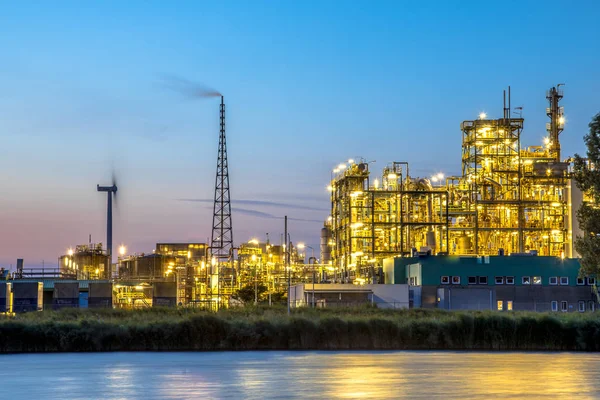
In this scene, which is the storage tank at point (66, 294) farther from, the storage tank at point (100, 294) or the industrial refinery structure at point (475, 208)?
the industrial refinery structure at point (475, 208)

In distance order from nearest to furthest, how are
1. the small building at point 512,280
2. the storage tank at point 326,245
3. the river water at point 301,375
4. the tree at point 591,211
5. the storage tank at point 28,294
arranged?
the river water at point 301,375 → the tree at point 591,211 → the storage tank at point 28,294 → the small building at point 512,280 → the storage tank at point 326,245

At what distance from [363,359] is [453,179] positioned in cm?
6522

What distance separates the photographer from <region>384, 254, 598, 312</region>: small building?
81.8 m

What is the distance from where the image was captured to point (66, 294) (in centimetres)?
8150

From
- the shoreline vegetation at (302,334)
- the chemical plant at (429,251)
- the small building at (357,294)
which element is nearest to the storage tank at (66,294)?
the chemical plant at (429,251)

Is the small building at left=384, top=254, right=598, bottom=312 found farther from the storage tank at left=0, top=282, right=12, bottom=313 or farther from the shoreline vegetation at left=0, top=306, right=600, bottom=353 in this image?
the shoreline vegetation at left=0, top=306, right=600, bottom=353

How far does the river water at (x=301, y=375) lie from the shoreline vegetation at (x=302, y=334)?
2.76 m

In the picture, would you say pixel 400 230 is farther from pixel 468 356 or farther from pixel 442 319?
pixel 468 356

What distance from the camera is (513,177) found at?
3735 inches

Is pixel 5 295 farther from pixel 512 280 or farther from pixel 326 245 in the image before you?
pixel 512 280

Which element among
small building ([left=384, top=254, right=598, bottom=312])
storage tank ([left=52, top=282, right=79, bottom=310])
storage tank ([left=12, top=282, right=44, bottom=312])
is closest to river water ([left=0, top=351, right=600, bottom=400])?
storage tank ([left=12, top=282, right=44, bottom=312])

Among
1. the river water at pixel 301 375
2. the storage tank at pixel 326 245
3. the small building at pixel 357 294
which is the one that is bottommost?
the river water at pixel 301 375

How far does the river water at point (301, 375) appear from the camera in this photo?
24.9 m

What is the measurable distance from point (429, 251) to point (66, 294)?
104ft
